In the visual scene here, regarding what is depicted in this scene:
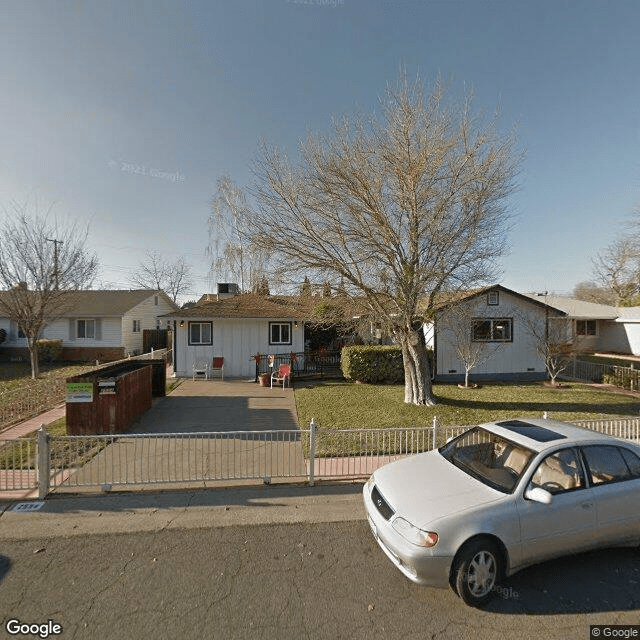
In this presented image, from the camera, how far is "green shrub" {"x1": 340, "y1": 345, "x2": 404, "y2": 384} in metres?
14.5

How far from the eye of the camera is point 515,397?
1231cm

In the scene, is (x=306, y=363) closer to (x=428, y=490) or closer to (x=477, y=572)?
(x=428, y=490)

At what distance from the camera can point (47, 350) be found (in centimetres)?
2103

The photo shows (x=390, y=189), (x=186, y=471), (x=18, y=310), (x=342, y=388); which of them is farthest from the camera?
(x=18, y=310)

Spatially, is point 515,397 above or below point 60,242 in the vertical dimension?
below

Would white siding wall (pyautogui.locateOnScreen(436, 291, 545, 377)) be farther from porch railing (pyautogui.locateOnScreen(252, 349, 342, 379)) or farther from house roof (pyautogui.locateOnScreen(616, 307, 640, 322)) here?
house roof (pyautogui.locateOnScreen(616, 307, 640, 322))

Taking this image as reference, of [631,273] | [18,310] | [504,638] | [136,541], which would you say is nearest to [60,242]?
[18,310]

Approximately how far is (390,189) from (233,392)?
9.09 m

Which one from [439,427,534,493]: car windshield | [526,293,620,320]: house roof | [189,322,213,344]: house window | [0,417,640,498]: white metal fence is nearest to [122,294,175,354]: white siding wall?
[189,322,213,344]: house window

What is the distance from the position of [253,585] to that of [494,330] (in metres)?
16.0

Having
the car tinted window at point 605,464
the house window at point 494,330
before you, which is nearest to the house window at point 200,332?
the house window at point 494,330

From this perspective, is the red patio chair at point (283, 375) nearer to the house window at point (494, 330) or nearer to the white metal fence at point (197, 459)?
the white metal fence at point (197, 459)

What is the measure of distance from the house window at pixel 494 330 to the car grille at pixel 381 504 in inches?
544

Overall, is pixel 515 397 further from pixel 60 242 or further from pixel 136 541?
pixel 60 242
